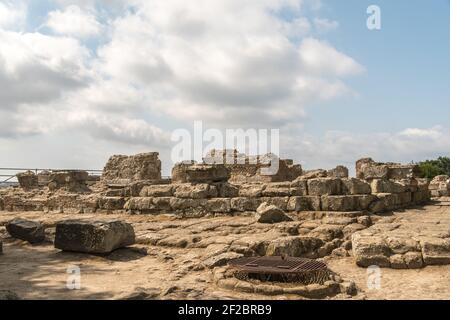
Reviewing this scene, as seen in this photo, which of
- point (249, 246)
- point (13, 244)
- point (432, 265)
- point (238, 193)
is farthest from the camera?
point (238, 193)

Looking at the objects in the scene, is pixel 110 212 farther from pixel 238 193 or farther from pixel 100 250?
pixel 100 250

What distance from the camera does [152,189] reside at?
1243 cm

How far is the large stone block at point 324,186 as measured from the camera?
1031 cm

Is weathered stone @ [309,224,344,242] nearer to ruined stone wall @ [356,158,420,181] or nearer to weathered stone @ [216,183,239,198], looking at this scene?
weathered stone @ [216,183,239,198]

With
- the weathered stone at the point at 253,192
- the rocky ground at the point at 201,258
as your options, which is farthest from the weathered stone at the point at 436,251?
the weathered stone at the point at 253,192

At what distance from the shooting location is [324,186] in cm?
1034

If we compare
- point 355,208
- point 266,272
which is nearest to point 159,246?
point 266,272

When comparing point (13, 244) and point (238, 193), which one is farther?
point (238, 193)

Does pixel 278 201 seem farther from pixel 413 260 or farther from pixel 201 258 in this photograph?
pixel 413 260

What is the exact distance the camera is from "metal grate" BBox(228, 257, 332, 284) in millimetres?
5727

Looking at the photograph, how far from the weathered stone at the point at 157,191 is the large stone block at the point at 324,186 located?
4.20m

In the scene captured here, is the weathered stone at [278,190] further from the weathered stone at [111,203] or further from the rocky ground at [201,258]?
the weathered stone at [111,203]

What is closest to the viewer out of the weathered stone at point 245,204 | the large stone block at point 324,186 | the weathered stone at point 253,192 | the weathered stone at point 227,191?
the large stone block at point 324,186

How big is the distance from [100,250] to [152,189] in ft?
16.6
